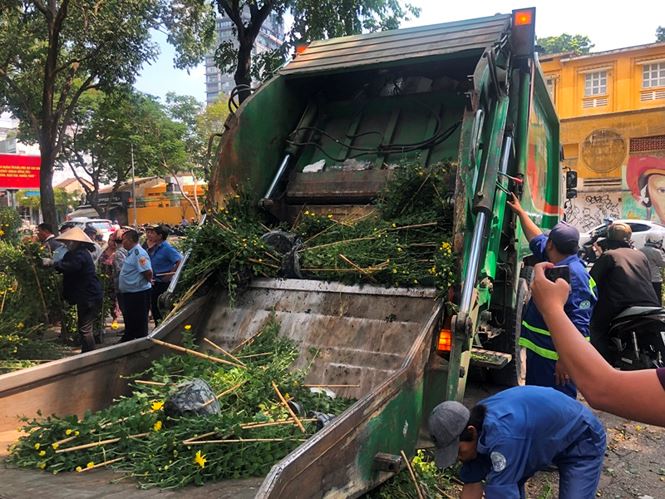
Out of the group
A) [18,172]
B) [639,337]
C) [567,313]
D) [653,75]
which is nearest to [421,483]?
[567,313]

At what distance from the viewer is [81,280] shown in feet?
18.0

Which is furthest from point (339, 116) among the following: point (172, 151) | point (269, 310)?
point (172, 151)

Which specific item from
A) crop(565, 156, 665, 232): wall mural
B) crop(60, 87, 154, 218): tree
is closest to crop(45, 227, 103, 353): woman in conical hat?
crop(60, 87, 154, 218): tree

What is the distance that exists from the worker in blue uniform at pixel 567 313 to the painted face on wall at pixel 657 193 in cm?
2050

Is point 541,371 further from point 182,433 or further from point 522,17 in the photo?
point 522,17

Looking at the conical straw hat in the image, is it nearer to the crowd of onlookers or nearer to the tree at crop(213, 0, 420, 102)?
the crowd of onlookers

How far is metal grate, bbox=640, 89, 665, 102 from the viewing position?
21383 mm

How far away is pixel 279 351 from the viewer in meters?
3.37

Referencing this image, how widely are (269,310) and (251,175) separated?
1.28 meters

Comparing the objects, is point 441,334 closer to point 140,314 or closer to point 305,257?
point 305,257

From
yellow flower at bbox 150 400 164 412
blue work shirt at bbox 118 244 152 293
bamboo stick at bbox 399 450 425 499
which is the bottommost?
bamboo stick at bbox 399 450 425 499

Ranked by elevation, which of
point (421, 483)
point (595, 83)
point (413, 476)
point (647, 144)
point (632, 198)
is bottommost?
point (421, 483)

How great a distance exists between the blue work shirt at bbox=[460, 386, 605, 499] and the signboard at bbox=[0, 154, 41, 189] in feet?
38.9

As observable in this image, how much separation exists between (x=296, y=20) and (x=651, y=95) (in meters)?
17.8
